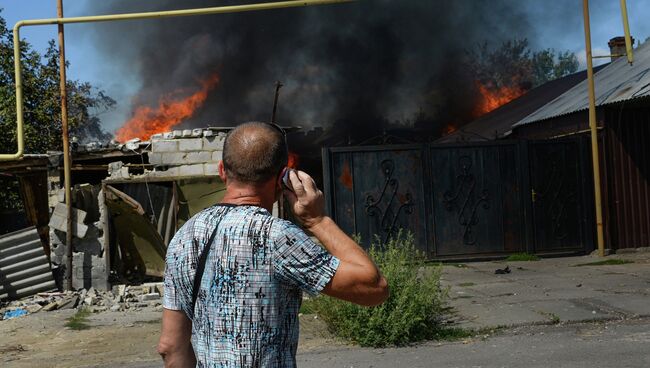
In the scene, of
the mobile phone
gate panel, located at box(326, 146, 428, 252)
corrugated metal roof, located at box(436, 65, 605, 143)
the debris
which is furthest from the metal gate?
the mobile phone

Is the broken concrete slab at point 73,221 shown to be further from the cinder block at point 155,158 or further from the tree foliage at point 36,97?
the tree foliage at point 36,97

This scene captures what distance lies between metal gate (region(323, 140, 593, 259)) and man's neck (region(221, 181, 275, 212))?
8.35m

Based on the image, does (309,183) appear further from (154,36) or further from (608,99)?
(154,36)

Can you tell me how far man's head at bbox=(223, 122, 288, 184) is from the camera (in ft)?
7.05

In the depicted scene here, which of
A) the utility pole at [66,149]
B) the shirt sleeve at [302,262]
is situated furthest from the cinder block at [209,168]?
the shirt sleeve at [302,262]

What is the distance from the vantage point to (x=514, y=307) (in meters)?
7.14

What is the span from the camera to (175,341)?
219 cm

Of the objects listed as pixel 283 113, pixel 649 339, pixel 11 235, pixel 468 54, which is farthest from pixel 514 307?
pixel 468 54

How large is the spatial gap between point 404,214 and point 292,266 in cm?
886

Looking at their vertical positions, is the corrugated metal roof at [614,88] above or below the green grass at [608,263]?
above

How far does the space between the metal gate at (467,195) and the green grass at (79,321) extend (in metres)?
3.88

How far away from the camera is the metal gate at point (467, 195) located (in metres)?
10.7

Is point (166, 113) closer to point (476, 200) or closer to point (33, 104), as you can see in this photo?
point (33, 104)

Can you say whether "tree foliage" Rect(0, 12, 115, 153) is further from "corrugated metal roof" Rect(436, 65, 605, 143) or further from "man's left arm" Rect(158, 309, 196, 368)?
"man's left arm" Rect(158, 309, 196, 368)
